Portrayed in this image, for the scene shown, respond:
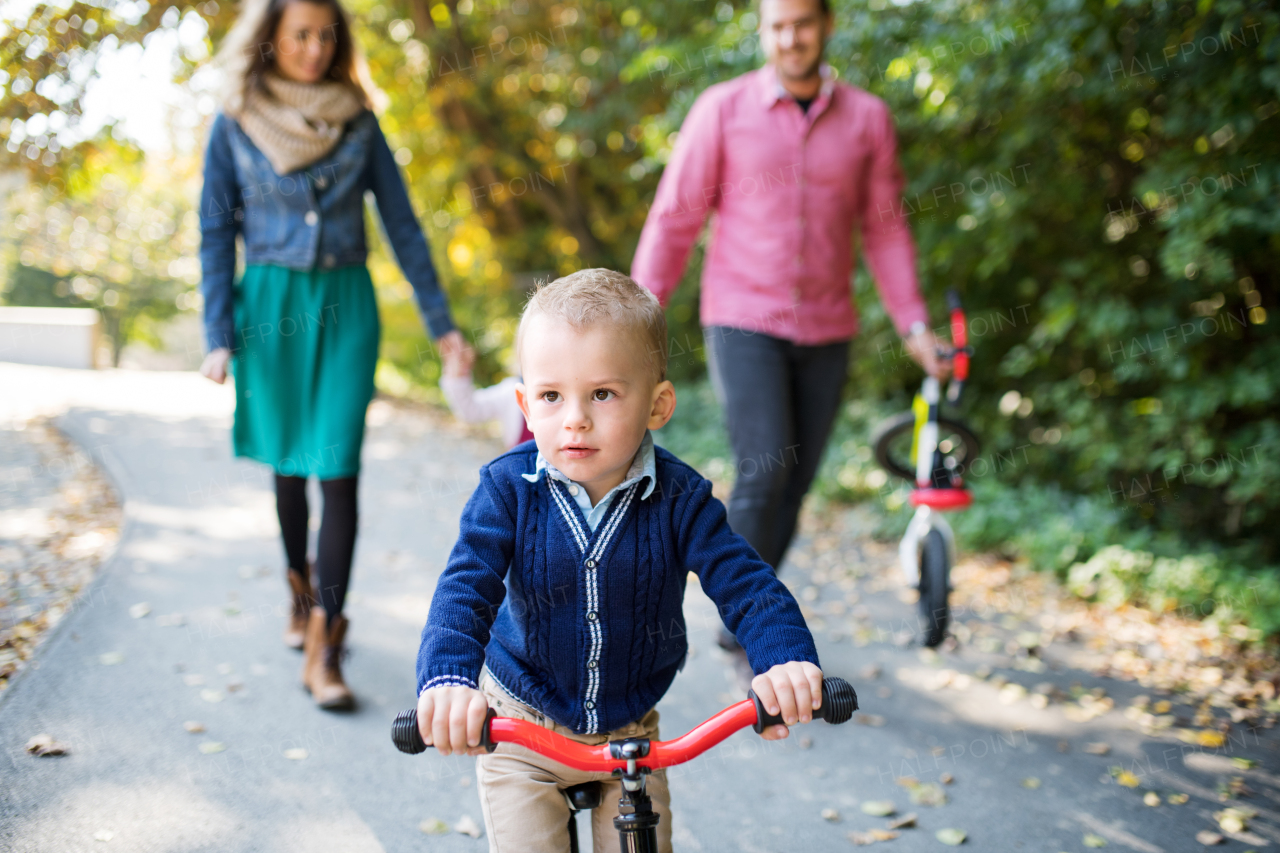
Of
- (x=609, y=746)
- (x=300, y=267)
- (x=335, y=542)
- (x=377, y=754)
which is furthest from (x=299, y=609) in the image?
(x=609, y=746)

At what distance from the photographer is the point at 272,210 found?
133 inches

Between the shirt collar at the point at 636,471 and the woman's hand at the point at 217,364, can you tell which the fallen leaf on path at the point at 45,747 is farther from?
the shirt collar at the point at 636,471

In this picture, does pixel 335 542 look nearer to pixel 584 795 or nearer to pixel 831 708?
pixel 584 795

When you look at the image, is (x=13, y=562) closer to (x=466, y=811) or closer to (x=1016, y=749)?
(x=466, y=811)

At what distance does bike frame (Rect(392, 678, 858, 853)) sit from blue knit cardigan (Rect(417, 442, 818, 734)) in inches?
8.7

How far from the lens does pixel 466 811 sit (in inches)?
111

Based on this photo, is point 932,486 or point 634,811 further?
point 932,486

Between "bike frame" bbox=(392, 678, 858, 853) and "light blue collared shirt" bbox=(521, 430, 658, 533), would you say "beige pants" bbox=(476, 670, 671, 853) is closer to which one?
"bike frame" bbox=(392, 678, 858, 853)

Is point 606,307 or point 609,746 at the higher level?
point 606,307

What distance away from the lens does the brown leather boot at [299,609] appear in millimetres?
3736

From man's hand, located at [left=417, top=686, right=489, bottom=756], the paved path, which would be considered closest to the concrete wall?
the paved path

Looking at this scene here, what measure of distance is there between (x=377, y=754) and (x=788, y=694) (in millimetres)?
2025

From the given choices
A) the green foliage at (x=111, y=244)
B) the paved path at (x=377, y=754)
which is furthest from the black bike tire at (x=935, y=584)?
the green foliage at (x=111, y=244)

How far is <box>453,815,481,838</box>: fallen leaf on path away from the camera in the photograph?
2.70 m
